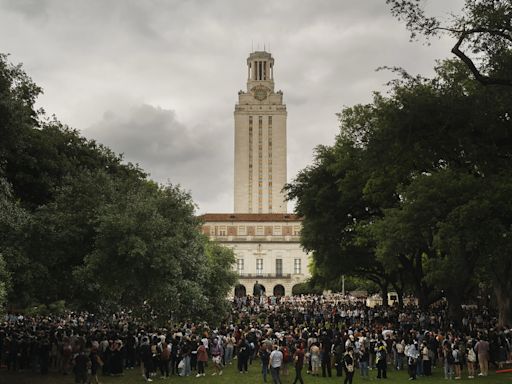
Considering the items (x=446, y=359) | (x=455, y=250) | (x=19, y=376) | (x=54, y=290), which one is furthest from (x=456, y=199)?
(x=19, y=376)

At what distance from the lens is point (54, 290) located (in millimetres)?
22562

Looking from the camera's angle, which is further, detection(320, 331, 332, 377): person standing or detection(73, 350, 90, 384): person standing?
detection(320, 331, 332, 377): person standing

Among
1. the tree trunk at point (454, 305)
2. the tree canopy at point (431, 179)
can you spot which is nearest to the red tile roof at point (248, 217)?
the tree canopy at point (431, 179)

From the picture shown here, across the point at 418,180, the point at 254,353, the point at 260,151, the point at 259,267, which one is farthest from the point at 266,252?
the point at 254,353

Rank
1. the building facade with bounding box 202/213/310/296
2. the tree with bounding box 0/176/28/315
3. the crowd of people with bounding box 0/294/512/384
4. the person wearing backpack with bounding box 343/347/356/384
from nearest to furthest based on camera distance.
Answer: the person wearing backpack with bounding box 343/347/356/384 < the tree with bounding box 0/176/28/315 < the crowd of people with bounding box 0/294/512/384 < the building facade with bounding box 202/213/310/296

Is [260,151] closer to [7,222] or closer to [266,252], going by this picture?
[266,252]

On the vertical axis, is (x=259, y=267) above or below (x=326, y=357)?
above

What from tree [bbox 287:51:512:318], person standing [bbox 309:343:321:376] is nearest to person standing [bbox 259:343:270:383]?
person standing [bbox 309:343:321:376]

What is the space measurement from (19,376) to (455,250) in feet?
57.1

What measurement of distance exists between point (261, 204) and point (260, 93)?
22.7 metres

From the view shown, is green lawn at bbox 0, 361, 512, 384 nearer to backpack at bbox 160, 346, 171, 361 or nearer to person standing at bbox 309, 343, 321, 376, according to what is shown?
person standing at bbox 309, 343, 321, 376

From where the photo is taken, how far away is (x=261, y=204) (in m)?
123

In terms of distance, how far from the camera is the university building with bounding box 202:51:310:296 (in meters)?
107

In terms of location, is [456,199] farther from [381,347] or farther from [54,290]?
[54,290]
